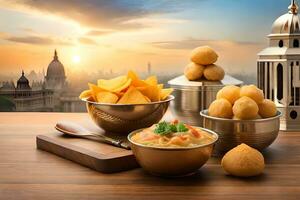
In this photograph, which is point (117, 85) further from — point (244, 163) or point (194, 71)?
point (244, 163)

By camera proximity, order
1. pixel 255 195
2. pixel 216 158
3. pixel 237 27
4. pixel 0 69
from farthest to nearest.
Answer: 1. pixel 0 69
2. pixel 237 27
3. pixel 216 158
4. pixel 255 195

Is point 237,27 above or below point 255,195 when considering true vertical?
above

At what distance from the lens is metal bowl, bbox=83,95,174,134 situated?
43.6 inches

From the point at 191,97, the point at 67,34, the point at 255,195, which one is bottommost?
the point at 255,195

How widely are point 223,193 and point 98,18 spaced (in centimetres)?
143

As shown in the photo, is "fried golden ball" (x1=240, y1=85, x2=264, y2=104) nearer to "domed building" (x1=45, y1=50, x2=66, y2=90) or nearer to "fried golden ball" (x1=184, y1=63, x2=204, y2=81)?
"fried golden ball" (x1=184, y1=63, x2=204, y2=81)

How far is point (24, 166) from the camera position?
970mm

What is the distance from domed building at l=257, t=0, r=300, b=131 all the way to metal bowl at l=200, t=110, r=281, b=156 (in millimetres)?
299

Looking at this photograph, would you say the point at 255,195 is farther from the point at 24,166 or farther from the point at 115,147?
the point at 24,166

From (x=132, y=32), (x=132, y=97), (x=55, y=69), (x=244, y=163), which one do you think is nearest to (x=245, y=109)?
(x=244, y=163)

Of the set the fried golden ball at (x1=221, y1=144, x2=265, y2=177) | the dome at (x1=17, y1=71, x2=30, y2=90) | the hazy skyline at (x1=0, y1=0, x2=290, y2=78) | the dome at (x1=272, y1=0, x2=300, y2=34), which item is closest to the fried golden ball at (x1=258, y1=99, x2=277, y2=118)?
the fried golden ball at (x1=221, y1=144, x2=265, y2=177)

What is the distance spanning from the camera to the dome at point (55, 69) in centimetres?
214

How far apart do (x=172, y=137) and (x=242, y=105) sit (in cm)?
20

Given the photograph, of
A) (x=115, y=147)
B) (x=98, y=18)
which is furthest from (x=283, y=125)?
(x=98, y=18)
